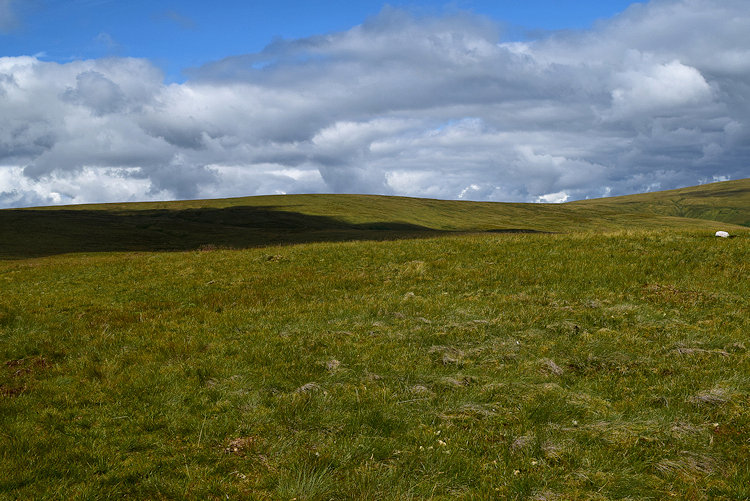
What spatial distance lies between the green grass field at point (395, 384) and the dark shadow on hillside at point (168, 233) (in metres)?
28.5

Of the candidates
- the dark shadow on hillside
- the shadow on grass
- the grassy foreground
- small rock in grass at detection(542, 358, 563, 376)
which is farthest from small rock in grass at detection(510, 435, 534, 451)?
the dark shadow on hillside

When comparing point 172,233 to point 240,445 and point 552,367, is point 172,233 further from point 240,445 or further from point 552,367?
point 552,367

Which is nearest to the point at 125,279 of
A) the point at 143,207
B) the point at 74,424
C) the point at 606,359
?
the point at 74,424

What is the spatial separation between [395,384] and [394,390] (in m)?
0.32

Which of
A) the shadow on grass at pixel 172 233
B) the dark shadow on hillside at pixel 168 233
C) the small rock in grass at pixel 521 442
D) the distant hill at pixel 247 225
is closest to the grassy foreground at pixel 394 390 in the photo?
the small rock in grass at pixel 521 442

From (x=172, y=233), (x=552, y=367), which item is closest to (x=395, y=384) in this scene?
(x=552, y=367)

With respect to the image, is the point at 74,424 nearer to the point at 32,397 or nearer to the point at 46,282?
the point at 32,397

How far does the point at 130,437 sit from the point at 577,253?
21364 mm

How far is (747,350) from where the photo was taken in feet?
36.8

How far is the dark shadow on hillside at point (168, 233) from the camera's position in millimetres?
71750

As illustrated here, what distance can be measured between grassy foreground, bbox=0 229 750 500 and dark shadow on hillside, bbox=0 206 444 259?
29947 millimetres

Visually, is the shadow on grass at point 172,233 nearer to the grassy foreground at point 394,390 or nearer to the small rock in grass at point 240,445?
the grassy foreground at point 394,390

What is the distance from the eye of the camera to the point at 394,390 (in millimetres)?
9477

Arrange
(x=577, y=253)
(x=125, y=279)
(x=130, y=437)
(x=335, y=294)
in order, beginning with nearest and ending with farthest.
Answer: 1. (x=130, y=437)
2. (x=335, y=294)
3. (x=577, y=253)
4. (x=125, y=279)
